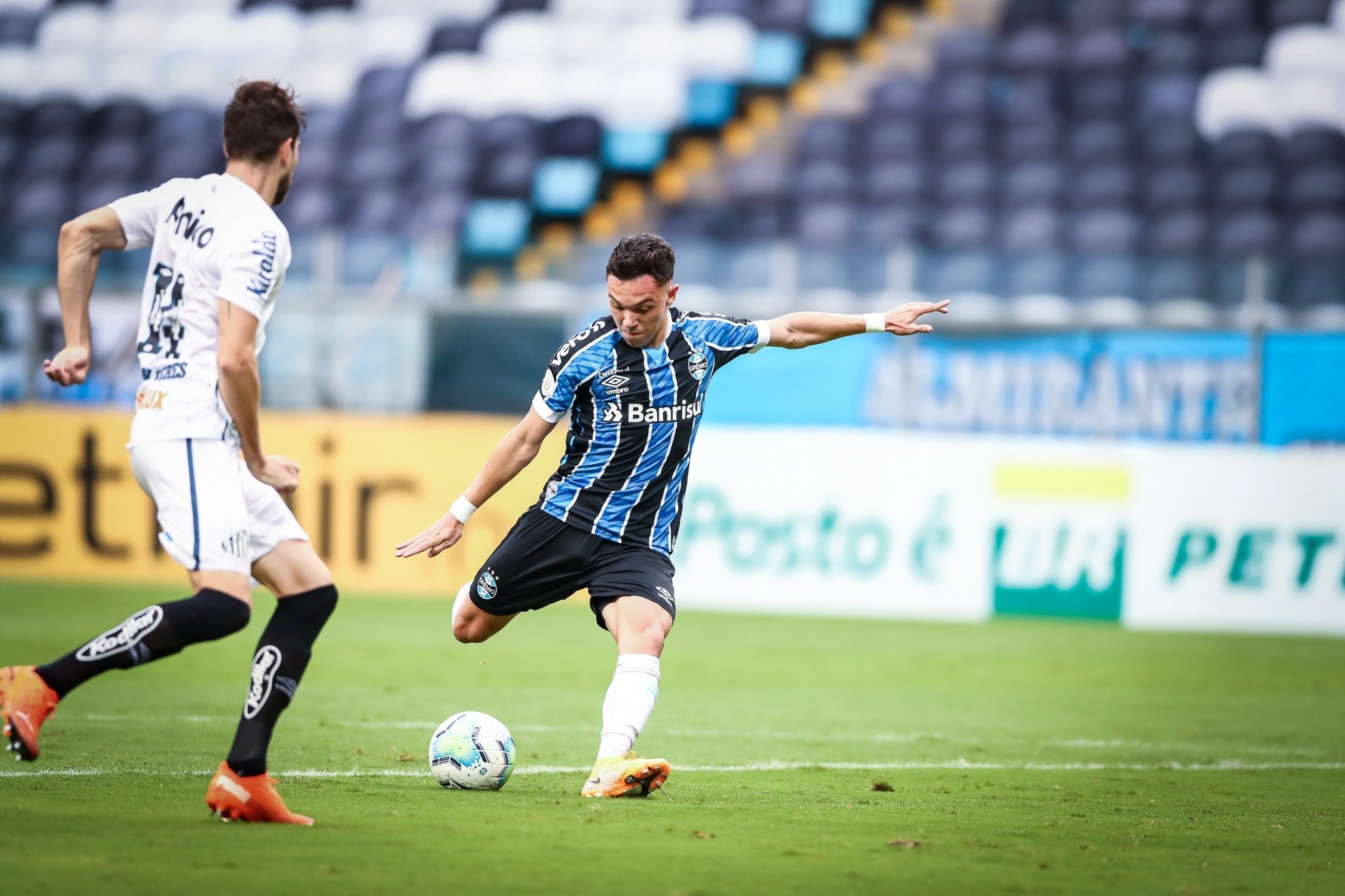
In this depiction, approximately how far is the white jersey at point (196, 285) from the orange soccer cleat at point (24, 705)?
2.63 feet

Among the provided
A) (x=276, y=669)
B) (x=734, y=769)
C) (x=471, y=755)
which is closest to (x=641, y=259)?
(x=471, y=755)

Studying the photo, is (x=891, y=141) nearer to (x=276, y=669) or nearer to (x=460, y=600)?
(x=460, y=600)

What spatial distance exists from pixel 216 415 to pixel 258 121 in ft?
3.07

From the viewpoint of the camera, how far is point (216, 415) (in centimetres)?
512

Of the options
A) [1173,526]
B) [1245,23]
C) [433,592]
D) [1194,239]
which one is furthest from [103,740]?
[1245,23]

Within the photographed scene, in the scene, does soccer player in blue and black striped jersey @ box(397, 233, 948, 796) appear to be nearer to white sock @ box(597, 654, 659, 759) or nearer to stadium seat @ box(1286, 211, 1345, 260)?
white sock @ box(597, 654, 659, 759)

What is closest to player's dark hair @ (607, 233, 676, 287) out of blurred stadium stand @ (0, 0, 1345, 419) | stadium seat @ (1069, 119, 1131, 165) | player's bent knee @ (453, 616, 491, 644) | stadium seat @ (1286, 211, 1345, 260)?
player's bent knee @ (453, 616, 491, 644)

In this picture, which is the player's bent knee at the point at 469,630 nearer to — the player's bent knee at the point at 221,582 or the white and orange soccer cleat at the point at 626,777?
the white and orange soccer cleat at the point at 626,777

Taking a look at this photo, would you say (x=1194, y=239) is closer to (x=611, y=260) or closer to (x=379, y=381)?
(x=379, y=381)

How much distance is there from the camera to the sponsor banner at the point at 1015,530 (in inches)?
525

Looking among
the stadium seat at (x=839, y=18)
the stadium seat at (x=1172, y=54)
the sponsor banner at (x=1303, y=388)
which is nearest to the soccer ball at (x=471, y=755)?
the sponsor banner at (x=1303, y=388)

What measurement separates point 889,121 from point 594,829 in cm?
1536

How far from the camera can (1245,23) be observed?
2011cm

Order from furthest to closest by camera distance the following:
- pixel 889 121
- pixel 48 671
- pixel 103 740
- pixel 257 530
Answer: pixel 889 121 < pixel 103 740 < pixel 257 530 < pixel 48 671
